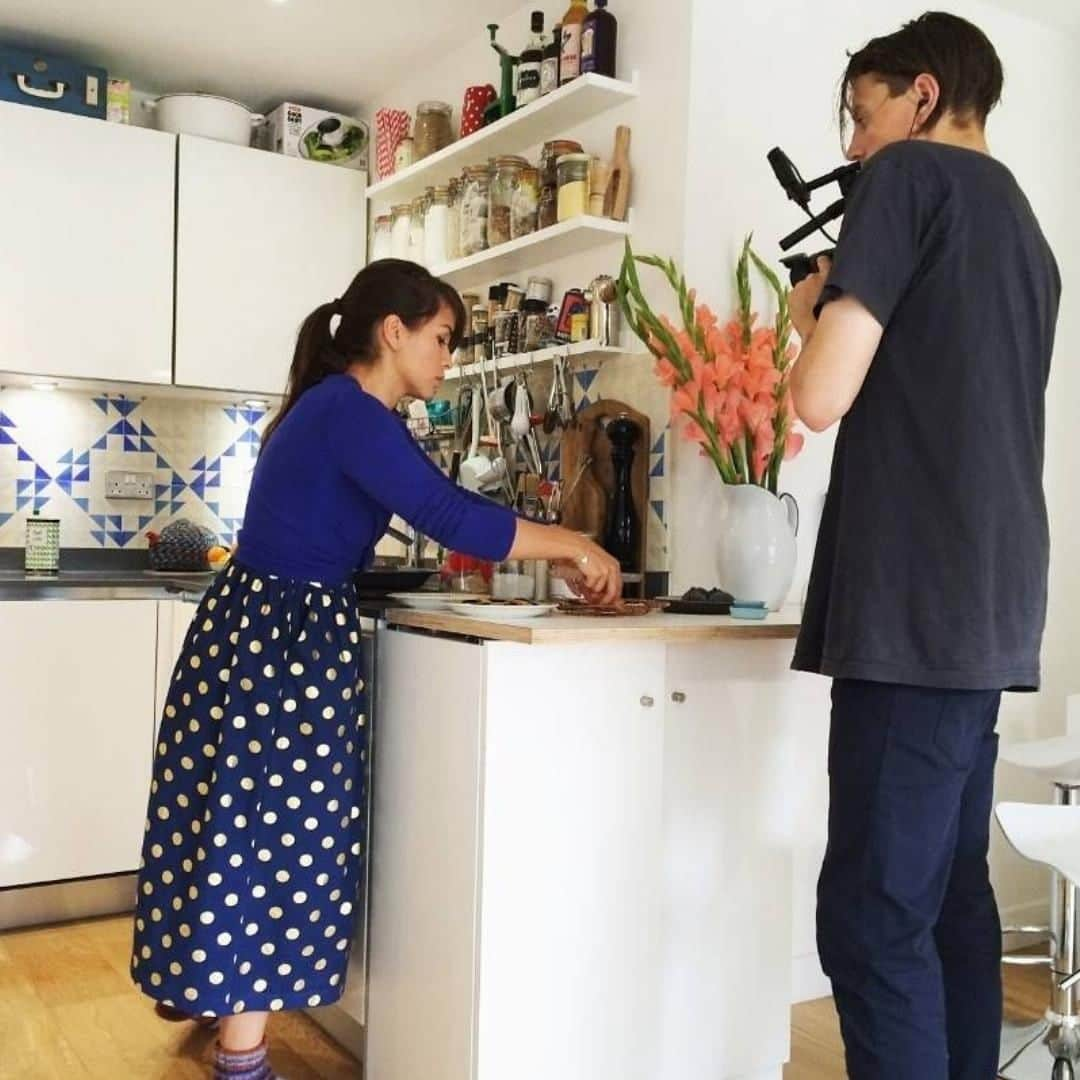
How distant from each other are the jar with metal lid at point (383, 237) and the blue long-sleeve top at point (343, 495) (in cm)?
166

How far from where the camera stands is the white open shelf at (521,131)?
2.49 metres

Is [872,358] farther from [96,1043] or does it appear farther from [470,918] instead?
[96,1043]

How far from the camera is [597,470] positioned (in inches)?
99.0

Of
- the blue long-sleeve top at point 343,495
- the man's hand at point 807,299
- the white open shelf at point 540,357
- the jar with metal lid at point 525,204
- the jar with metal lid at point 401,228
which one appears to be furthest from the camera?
the jar with metal lid at point 401,228

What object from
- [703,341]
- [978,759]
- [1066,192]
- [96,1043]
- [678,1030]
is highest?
[1066,192]

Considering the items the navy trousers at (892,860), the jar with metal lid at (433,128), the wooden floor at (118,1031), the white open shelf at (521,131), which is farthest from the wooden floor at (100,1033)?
the jar with metal lid at (433,128)

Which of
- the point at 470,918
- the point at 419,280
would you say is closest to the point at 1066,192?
the point at 419,280

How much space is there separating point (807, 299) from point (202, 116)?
2410mm

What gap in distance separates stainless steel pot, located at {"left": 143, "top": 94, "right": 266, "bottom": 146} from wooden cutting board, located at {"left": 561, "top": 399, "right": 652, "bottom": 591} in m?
1.52

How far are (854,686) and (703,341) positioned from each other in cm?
101

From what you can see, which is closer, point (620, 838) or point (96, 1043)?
point (620, 838)

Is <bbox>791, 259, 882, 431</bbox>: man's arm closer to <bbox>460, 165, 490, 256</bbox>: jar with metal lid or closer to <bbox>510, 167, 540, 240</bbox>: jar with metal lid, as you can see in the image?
<bbox>510, 167, 540, 240</bbox>: jar with metal lid

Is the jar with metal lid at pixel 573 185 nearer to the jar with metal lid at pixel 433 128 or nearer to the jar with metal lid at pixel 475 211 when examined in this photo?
the jar with metal lid at pixel 475 211

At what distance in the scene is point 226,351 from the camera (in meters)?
3.33
